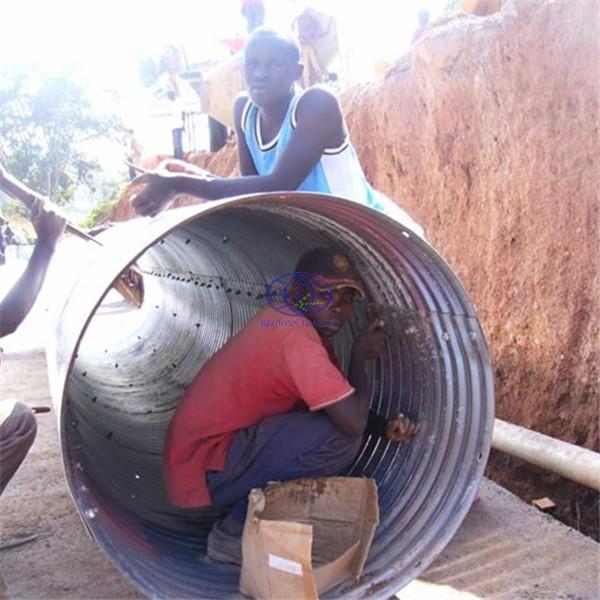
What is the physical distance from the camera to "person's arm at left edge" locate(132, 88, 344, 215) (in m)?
3.12

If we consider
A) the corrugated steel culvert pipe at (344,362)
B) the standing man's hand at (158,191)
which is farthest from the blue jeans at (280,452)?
the standing man's hand at (158,191)

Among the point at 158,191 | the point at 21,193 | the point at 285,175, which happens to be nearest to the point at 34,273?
the point at 21,193

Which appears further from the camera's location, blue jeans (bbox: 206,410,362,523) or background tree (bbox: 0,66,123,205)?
background tree (bbox: 0,66,123,205)

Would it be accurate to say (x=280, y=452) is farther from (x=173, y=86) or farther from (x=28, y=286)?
(x=173, y=86)

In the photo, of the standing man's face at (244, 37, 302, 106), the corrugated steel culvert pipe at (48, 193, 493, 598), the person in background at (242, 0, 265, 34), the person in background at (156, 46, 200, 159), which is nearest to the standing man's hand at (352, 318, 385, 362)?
the corrugated steel culvert pipe at (48, 193, 493, 598)

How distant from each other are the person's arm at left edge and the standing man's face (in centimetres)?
24

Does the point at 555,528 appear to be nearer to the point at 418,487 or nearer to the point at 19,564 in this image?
the point at 418,487

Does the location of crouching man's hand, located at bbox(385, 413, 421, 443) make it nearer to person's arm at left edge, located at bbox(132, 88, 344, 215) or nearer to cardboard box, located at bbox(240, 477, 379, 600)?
cardboard box, located at bbox(240, 477, 379, 600)

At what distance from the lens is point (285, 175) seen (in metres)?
3.12

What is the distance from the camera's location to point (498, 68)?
18.6 feet

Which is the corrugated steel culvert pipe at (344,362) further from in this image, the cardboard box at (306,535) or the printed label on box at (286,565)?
the printed label on box at (286,565)

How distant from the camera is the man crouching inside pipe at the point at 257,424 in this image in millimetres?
3020

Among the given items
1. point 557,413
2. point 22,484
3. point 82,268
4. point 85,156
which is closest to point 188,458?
point 82,268

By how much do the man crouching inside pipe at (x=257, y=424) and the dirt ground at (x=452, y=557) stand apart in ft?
1.67
